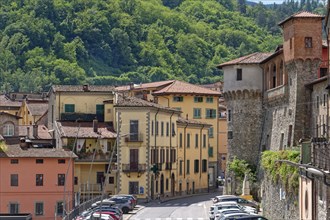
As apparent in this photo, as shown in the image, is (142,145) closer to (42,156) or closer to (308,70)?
(42,156)

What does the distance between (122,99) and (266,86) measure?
59.0ft

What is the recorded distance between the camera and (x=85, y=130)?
10631 cm

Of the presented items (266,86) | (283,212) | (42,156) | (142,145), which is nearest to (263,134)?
(266,86)

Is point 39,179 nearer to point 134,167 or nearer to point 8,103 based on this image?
point 134,167

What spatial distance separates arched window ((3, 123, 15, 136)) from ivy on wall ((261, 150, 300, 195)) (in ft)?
147

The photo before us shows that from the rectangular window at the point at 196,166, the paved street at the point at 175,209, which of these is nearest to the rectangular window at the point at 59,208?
→ the paved street at the point at 175,209

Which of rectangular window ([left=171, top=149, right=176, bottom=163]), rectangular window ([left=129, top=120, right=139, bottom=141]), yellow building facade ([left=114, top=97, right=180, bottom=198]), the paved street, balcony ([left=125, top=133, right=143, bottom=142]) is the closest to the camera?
the paved street

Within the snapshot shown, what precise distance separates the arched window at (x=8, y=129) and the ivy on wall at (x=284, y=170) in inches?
1759

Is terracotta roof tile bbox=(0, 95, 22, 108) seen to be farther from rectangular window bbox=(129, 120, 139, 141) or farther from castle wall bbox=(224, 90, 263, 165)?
castle wall bbox=(224, 90, 263, 165)

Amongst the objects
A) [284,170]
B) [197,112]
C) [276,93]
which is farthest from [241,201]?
[197,112]

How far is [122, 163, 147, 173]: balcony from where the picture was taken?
103m

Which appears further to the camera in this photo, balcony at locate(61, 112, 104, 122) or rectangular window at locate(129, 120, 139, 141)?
balcony at locate(61, 112, 104, 122)

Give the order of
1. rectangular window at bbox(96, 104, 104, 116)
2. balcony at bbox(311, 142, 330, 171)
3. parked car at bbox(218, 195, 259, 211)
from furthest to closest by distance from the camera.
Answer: rectangular window at bbox(96, 104, 104, 116) < parked car at bbox(218, 195, 259, 211) < balcony at bbox(311, 142, 330, 171)

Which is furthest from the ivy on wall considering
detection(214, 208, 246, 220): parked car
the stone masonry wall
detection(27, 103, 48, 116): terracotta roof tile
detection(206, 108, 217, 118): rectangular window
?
detection(27, 103, 48, 116): terracotta roof tile
